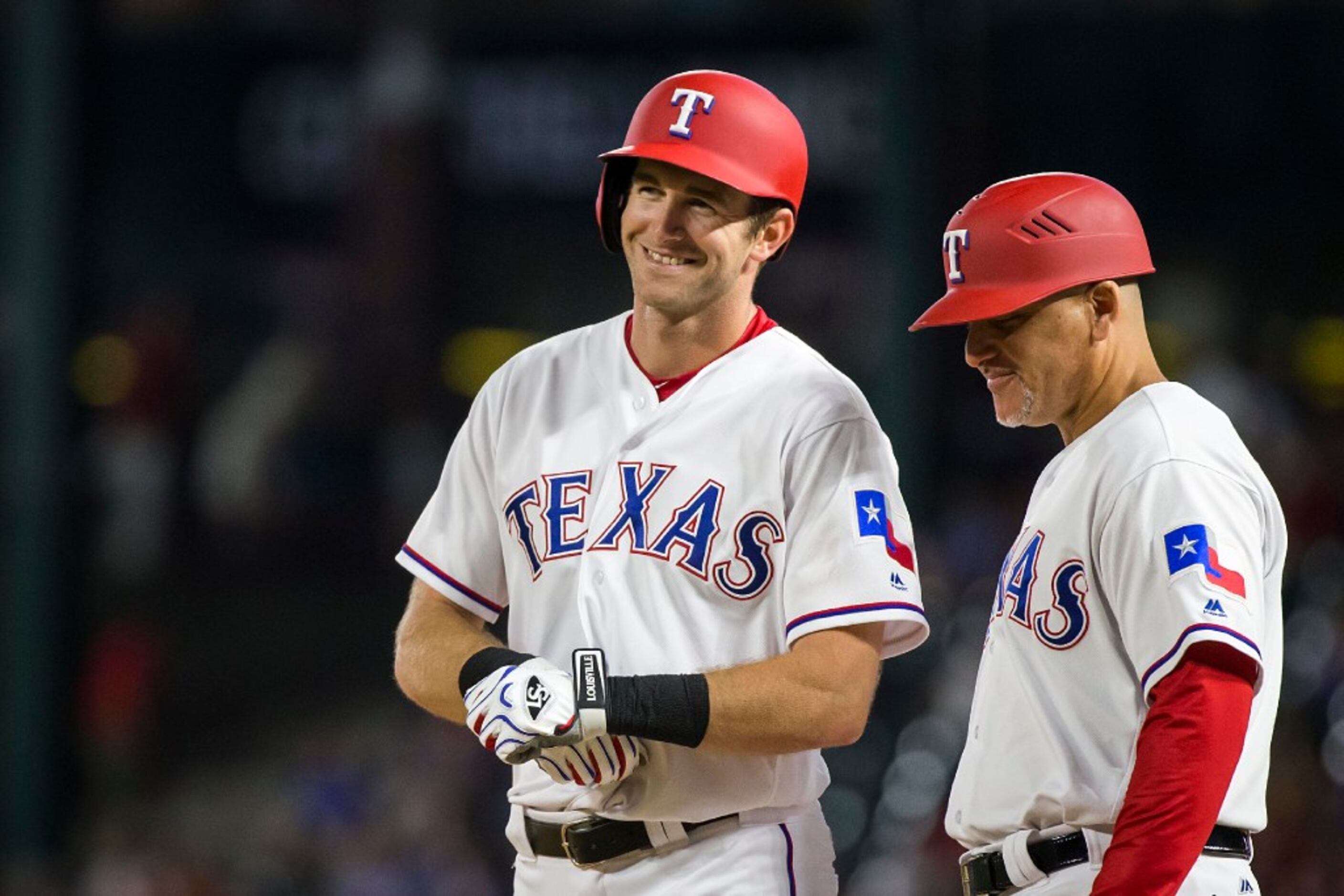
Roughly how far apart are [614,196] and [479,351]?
27.8 ft

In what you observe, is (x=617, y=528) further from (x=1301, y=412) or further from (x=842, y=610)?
(x=1301, y=412)

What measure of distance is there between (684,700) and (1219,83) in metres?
7.32

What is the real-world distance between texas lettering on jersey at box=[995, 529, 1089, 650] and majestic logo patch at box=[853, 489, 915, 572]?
0.48 ft

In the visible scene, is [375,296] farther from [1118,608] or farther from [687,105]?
[1118,608]

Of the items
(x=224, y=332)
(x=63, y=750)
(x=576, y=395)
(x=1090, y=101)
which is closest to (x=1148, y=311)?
(x=1090, y=101)

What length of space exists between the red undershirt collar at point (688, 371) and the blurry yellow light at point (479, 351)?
7.90 m

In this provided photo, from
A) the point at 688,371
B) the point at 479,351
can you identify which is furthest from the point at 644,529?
the point at 479,351

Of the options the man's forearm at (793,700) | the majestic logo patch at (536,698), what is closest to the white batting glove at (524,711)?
the majestic logo patch at (536,698)

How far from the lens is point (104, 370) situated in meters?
10.1

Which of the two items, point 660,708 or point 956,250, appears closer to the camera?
point 660,708

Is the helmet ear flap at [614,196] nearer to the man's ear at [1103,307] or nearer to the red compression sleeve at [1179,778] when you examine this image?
the man's ear at [1103,307]

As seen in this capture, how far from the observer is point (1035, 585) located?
248cm

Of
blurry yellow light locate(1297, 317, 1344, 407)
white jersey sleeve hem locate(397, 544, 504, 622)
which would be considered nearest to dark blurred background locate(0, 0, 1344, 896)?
blurry yellow light locate(1297, 317, 1344, 407)

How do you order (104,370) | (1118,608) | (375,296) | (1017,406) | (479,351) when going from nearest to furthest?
(1118,608) < (1017,406) < (104,370) < (375,296) < (479,351)
